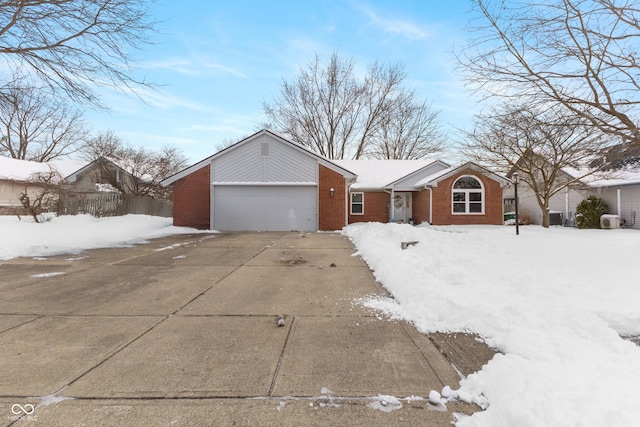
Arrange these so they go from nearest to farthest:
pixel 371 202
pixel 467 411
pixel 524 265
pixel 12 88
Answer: pixel 467 411, pixel 524 265, pixel 12 88, pixel 371 202

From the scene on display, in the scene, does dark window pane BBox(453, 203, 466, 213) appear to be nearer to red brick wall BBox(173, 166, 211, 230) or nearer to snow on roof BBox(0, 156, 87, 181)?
red brick wall BBox(173, 166, 211, 230)

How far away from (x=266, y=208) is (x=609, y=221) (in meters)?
17.6

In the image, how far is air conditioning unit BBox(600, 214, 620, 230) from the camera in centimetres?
1639

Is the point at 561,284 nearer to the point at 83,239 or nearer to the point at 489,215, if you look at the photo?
the point at 83,239

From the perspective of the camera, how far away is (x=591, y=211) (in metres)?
17.9

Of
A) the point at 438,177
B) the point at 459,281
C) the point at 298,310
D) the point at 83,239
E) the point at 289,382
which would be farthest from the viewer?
the point at 438,177

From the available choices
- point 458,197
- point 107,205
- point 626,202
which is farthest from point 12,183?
point 626,202

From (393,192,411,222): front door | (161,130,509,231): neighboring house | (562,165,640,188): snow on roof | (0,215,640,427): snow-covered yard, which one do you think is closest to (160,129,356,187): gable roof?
(161,130,509,231): neighboring house

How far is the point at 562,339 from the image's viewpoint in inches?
114

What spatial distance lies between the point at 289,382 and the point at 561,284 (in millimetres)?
4181

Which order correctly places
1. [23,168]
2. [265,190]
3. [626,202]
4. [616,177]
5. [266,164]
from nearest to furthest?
[266,164]
[265,190]
[616,177]
[626,202]
[23,168]

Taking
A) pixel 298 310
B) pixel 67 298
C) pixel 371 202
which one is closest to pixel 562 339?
pixel 298 310

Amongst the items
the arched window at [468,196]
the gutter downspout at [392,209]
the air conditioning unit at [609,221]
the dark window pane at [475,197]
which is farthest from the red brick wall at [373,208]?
the air conditioning unit at [609,221]

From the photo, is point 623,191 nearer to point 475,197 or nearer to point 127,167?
point 475,197
